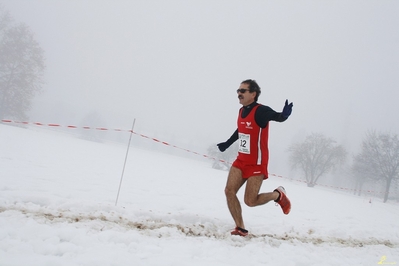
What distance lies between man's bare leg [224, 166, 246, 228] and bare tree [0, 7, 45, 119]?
87.9 feet

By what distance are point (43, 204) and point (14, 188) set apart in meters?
0.98

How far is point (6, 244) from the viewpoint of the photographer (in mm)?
2080

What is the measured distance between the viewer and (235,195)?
3596 mm

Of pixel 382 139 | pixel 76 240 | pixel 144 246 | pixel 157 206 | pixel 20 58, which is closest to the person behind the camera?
pixel 76 240

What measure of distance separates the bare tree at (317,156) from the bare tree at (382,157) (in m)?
5.16

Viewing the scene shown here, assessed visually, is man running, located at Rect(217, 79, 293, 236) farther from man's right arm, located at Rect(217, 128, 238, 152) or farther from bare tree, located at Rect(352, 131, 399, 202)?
bare tree, located at Rect(352, 131, 399, 202)

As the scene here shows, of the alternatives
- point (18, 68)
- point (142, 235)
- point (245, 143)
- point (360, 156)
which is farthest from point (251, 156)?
point (360, 156)

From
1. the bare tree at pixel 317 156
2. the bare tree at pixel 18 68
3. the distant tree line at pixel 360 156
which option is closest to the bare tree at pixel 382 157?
the distant tree line at pixel 360 156

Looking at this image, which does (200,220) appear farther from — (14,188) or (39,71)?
(39,71)

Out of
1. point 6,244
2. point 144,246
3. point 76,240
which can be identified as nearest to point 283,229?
point 144,246

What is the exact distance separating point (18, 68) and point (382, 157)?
43776mm

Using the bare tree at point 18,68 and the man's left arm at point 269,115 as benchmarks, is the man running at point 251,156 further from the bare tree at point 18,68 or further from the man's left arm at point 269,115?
the bare tree at point 18,68

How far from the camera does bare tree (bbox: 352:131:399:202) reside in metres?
28.1

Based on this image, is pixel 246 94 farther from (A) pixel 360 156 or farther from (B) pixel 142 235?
(A) pixel 360 156
